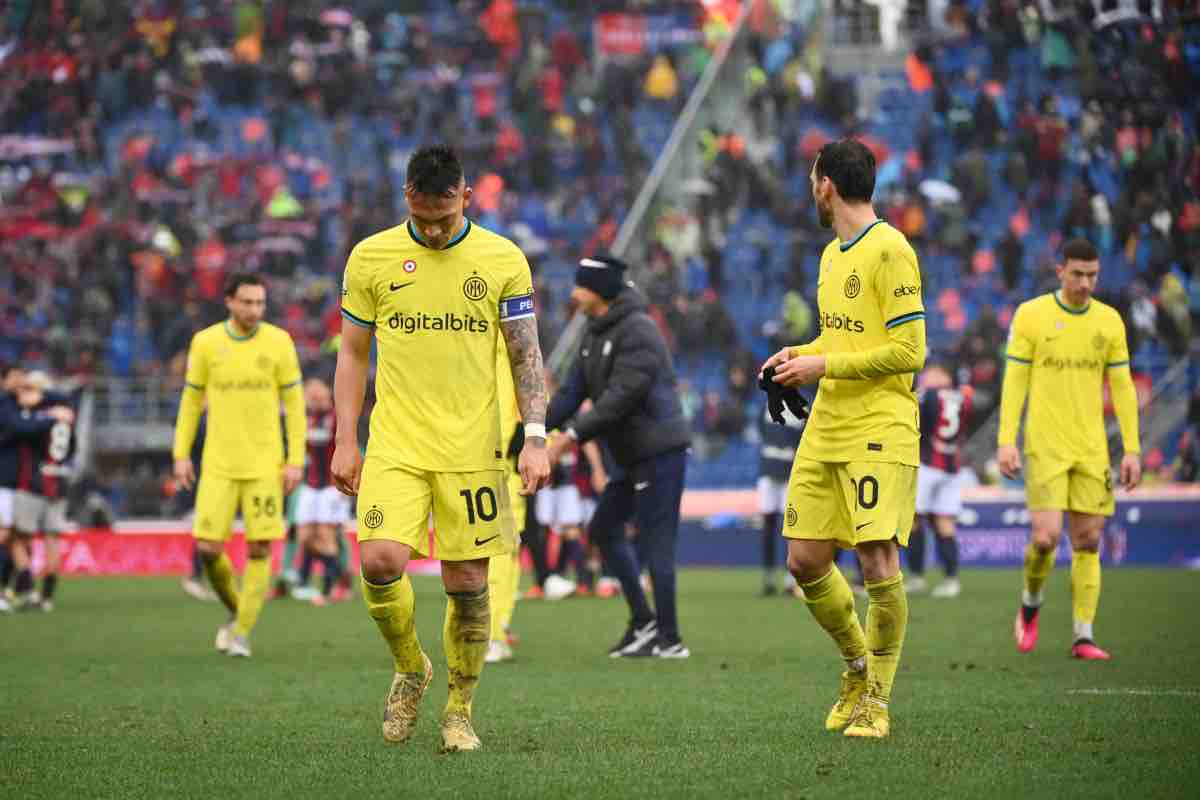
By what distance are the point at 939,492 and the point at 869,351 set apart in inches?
495

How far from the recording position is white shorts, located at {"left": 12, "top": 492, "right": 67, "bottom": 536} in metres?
18.7

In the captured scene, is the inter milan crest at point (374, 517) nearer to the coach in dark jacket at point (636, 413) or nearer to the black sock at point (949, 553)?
the coach in dark jacket at point (636, 413)

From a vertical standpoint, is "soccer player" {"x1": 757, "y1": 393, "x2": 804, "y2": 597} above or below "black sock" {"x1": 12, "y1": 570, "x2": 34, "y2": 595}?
above

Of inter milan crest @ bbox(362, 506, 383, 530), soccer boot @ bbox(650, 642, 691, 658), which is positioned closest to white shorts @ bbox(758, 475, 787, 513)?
soccer boot @ bbox(650, 642, 691, 658)

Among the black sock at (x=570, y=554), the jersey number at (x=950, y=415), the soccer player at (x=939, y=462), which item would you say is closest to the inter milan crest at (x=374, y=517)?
the soccer player at (x=939, y=462)

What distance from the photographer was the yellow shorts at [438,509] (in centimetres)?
725

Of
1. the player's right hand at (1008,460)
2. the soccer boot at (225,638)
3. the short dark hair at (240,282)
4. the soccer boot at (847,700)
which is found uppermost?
the short dark hair at (240,282)

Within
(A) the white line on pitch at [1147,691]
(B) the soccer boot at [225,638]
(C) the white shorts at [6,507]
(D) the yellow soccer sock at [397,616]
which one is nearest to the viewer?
(D) the yellow soccer sock at [397,616]

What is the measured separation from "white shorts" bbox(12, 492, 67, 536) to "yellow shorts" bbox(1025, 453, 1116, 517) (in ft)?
36.7

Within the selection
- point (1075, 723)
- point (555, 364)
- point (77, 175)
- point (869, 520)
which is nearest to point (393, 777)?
point (869, 520)

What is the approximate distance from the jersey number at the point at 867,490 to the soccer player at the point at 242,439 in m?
5.51

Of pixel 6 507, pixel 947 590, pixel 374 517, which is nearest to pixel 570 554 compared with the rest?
pixel 947 590

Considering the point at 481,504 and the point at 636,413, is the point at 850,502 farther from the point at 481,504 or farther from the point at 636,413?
the point at 636,413

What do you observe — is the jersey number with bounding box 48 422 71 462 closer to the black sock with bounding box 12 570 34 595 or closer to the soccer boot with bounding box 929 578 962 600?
the black sock with bounding box 12 570 34 595
